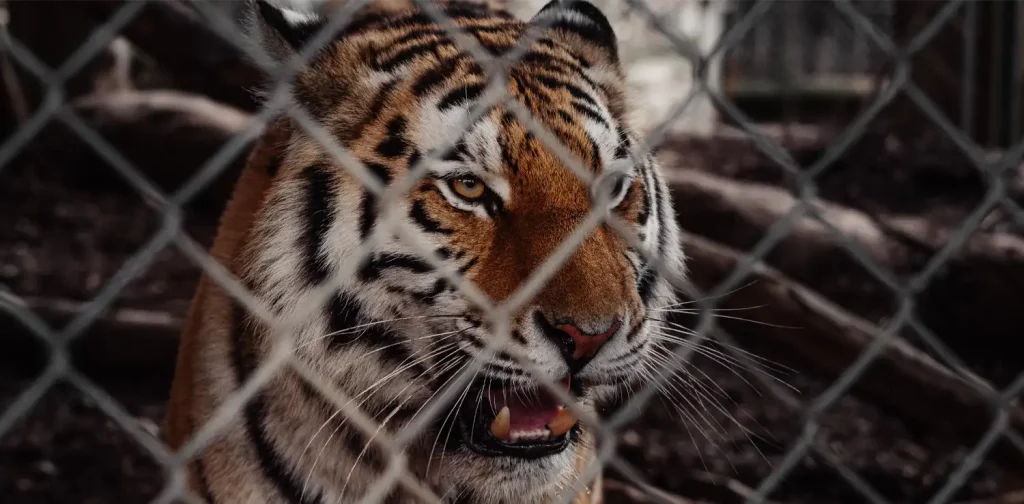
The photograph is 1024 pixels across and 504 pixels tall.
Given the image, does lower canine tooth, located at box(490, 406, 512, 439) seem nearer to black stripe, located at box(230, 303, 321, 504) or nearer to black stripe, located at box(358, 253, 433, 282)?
black stripe, located at box(358, 253, 433, 282)

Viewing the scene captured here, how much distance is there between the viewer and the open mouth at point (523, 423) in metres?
1.55

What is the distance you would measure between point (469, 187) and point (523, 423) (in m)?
0.41

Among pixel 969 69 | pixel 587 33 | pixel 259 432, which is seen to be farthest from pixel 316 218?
pixel 969 69

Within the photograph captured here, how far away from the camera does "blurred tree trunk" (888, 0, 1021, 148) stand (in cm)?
450

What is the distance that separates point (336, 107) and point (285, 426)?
598 mm

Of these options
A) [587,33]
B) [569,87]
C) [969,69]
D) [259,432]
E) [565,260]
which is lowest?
[259,432]

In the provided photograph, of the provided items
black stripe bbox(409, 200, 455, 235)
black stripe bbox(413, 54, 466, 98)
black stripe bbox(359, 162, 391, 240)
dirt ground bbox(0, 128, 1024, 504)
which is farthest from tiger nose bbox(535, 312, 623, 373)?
dirt ground bbox(0, 128, 1024, 504)

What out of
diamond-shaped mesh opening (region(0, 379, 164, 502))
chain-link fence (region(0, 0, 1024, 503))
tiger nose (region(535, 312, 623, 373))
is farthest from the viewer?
diamond-shaped mesh opening (region(0, 379, 164, 502))

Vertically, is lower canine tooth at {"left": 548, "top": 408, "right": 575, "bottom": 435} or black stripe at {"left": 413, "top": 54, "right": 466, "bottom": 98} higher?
black stripe at {"left": 413, "top": 54, "right": 466, "bottom": 98}

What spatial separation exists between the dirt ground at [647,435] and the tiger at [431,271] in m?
0.85

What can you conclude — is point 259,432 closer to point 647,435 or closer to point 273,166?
point 273,166

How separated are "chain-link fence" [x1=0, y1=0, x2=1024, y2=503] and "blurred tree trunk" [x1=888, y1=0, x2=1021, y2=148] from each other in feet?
4.92

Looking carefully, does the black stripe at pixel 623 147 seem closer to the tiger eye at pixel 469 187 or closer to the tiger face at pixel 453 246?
the tiger face at pixel 453 246

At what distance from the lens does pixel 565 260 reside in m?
1.41
